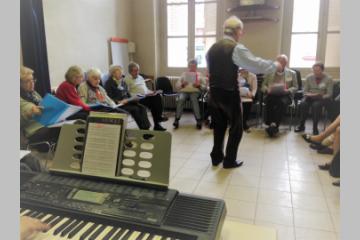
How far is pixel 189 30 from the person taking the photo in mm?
6539

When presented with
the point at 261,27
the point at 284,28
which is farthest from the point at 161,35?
the point at 284,28

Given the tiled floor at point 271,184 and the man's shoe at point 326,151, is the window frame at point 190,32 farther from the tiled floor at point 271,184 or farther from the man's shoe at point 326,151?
the man's shoe at point 326,151

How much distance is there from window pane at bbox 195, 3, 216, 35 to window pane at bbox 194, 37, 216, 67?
0.15m

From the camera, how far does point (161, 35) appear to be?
672 centimetres

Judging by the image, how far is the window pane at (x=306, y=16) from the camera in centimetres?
571

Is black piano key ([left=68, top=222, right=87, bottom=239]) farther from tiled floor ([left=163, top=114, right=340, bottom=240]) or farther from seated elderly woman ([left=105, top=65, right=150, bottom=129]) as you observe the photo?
seated elderly woman ([left=105, top=65, right=150, bottom=129])

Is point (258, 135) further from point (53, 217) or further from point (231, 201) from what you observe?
point (53, 217)

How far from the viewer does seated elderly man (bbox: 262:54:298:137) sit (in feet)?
15.8

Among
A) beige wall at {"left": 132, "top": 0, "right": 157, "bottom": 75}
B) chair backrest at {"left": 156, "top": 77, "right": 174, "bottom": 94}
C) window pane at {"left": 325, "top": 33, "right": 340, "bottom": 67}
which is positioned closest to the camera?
window pane at {"left": 325, "top": 33, "right": 340, "bottom": 67}

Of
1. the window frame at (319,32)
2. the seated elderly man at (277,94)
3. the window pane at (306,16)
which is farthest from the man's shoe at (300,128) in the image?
the window pane at (306,16)

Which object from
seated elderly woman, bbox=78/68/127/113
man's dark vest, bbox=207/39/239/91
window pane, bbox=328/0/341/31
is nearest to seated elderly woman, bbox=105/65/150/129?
seated elderly woman, bbox=78/68/127/113

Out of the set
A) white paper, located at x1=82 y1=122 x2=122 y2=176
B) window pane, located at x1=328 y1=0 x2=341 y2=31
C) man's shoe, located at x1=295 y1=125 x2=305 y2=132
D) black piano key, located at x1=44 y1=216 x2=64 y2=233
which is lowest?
man's shoe, located at x1=295 y1=125 x2=305 y2=132

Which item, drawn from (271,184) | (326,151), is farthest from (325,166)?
(271,184)

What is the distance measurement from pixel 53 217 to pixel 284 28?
19.3 ft
